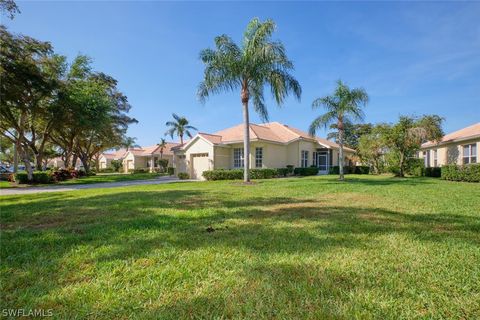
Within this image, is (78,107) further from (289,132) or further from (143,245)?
(143,245)

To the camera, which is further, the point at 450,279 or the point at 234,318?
the point at 450,279

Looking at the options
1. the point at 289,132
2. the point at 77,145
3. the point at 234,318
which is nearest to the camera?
the point at 234,318

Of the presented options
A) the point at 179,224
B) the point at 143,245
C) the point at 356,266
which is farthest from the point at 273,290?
the point at 179,224

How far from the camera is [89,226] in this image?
5.67 meters

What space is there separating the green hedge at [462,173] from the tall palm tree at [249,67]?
1278cm

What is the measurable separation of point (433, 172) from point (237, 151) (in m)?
17.8

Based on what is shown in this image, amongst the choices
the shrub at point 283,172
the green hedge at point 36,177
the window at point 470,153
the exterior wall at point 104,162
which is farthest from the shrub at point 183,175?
the exterior wall at point 104,162

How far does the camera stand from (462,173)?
18.1 metres

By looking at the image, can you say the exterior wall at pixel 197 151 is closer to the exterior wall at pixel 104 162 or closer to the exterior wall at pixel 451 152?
the exterior wall at pixel 451 152

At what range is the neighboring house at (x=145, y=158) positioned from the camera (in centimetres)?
5288

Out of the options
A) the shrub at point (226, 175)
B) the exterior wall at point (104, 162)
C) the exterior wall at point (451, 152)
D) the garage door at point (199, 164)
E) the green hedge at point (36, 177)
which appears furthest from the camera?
the exterior wall at point (104, 162)

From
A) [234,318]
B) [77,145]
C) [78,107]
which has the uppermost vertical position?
[78,107]

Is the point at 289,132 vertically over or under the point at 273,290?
over

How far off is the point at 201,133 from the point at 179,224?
63.4ft
